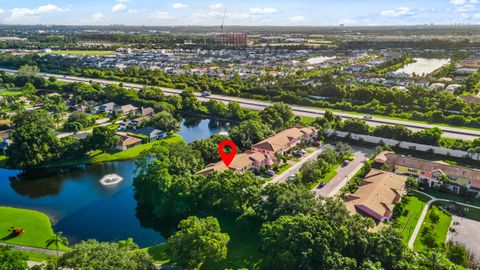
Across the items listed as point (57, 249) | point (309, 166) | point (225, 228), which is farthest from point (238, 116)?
point (57, 249)

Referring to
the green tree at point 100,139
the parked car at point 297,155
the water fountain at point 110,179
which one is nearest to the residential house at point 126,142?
the green tree at point 100,139

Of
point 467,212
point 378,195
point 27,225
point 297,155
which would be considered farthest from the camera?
point 297,155

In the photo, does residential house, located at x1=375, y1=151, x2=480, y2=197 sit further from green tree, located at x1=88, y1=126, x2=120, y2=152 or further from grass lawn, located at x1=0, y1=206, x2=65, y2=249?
grass lawn, located at x1=0, y1=206, x2=65, y2=249

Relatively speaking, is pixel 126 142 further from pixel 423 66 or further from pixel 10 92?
pixel 423 66

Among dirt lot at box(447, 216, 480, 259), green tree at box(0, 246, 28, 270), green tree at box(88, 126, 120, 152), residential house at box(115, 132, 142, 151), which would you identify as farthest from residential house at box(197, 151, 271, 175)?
dirt lot at box(447, 216, 480, 259)

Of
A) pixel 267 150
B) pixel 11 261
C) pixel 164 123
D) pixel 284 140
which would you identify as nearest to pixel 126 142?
pixel 164 123

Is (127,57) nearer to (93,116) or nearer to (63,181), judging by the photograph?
(93,116)

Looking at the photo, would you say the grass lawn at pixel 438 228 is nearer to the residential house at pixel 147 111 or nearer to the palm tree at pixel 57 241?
the palm tree at pixel 57 241
